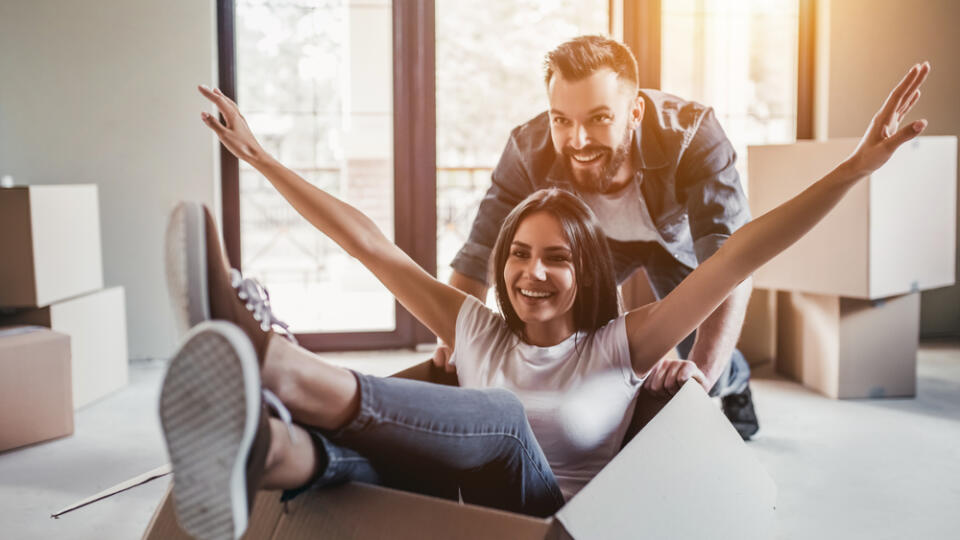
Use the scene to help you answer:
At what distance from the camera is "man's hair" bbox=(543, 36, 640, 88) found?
6.12 ft

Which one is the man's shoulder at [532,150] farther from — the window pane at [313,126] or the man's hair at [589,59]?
the window pane at [313,126]

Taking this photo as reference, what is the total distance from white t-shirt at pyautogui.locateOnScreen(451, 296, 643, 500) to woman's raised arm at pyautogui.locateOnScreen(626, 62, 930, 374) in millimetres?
61

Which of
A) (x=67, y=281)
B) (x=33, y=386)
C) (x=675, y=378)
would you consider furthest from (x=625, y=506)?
(x=67, y=281)

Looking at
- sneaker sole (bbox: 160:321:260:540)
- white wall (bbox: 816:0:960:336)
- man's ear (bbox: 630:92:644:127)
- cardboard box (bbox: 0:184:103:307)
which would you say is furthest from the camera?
white wall (bbox: 816:0:960:336)

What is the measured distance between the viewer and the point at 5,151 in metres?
3.39

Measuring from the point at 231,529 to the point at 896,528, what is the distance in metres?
1.56

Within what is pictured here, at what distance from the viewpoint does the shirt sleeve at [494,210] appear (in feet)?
6.99

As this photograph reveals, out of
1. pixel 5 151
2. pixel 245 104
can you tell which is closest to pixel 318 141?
pixel 245 104

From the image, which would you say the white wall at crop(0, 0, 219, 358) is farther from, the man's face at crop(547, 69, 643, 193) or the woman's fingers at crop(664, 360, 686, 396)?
the woman's fingers at crop(664, 360, 686, 396)

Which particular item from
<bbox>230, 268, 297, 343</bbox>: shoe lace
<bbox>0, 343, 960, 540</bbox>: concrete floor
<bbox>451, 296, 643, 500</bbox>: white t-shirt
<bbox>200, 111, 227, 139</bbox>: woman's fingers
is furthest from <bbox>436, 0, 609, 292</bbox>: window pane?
<bbox>230, 268, 297, 343</bbox>: shoe lace

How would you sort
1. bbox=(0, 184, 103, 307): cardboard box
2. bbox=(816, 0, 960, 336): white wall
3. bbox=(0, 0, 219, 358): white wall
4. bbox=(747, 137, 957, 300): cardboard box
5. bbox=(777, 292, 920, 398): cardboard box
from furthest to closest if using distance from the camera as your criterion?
bbox=(816, 0, 960, 336): white wall → bbox=(0, 0, 219, 358): white wall → bbox=(777, 292, 920, 398): cardboard box → bbox=(747, 137, 957, 300): cardboard box → bbox=(0, 184, 103, 307): cardboard box

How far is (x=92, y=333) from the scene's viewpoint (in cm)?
296

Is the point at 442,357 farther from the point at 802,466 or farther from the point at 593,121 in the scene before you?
the point at 802,466

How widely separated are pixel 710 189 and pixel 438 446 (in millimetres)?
1151
